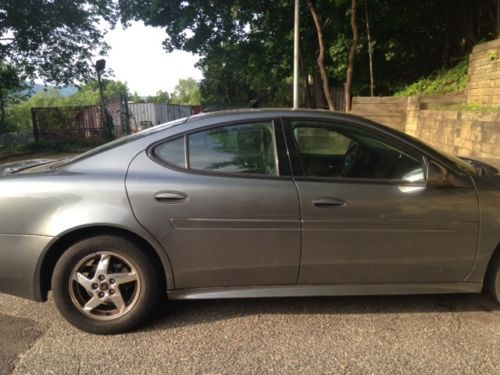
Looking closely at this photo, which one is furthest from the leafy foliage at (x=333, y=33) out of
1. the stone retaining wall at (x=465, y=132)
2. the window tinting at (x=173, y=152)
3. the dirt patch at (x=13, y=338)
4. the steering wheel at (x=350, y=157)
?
the dirt patch at (x=13, y=338)

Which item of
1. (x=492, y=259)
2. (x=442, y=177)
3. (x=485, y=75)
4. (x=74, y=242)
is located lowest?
(x=492, y=259)

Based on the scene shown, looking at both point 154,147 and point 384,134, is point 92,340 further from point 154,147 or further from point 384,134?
point 384,134

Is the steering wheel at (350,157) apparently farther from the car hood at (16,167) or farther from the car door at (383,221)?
the car hood at (16,167)

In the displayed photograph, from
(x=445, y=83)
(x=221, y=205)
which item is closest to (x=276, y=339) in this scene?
(x=221, y=205)

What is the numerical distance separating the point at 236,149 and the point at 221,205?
0.43 meters

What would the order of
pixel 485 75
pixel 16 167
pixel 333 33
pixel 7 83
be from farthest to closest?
pixel 7 83, pixel 333 33, pixel 485 75, pixel 16 167

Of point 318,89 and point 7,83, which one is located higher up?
point 7,83

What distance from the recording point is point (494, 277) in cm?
302

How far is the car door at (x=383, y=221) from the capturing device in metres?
2.85

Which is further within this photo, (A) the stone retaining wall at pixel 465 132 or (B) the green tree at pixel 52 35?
(B) the green tree at pixel 52 35

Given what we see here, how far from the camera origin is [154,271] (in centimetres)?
289

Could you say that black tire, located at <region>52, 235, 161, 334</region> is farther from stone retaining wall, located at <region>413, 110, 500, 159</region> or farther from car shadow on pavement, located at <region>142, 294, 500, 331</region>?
stone retaining wall, located at <region>413, 110, 500, 159</region>

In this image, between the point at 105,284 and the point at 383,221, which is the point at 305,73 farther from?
the point at 105,284

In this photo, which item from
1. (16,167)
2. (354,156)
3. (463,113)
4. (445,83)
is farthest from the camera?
(445,83)
